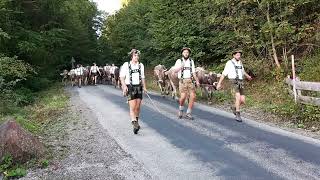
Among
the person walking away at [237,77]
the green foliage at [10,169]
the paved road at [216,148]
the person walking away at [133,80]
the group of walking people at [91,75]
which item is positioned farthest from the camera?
the group of walking people at [91,75]

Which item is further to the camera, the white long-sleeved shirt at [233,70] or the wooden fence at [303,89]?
the white long-sleeved shirt at [233,70]

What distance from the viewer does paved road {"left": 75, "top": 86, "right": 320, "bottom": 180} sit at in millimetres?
7513

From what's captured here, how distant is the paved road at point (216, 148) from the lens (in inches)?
296

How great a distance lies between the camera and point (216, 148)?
9305 millimetres

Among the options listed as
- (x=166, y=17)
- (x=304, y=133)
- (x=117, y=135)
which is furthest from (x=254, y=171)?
(x=166, y=17)

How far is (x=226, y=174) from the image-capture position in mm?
7414

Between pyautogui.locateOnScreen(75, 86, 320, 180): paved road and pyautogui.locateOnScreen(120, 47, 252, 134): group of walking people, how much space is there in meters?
0.53

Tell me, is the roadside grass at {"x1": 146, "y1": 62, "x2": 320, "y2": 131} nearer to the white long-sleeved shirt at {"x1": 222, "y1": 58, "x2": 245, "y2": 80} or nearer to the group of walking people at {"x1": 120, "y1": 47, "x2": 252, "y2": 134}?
the group of walking people at {"x1": 120, "y1": 47, "x2": 252, "y2": 134}

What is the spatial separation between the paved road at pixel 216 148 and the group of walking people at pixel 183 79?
1.74 ft

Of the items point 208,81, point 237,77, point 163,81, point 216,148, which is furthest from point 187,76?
point 163,81

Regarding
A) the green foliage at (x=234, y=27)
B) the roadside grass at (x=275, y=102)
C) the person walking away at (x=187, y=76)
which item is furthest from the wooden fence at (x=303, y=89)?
the green foliage at (x=234, y=27)

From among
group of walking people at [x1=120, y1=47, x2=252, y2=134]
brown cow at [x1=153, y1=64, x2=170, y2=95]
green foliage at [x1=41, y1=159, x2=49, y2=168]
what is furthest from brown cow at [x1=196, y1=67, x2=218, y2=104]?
green foliage at [x1=41, y1=159, x2=49, y2=168]

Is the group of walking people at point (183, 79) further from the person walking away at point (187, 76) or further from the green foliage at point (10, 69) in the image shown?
the green foliage at point (10, 69)

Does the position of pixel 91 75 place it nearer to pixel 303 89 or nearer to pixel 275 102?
pixel 275 102
